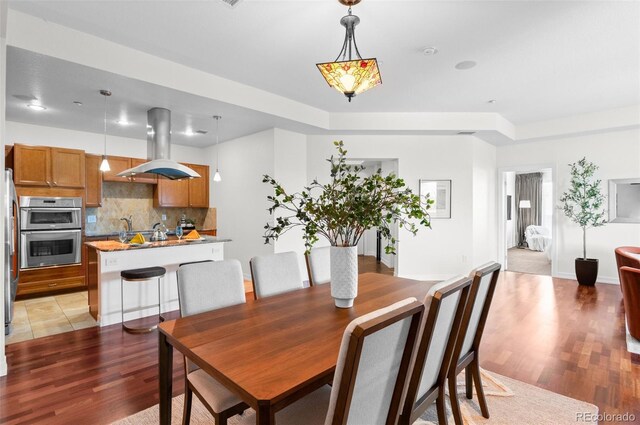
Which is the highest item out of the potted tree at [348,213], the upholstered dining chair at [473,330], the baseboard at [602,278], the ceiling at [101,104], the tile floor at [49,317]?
the ceiling at [101,104]

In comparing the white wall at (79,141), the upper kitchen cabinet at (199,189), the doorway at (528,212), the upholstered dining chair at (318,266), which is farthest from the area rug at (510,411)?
the doorway at (528,212)

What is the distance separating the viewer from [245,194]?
222 inches

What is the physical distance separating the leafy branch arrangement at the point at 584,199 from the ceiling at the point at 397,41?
1444 millimetres

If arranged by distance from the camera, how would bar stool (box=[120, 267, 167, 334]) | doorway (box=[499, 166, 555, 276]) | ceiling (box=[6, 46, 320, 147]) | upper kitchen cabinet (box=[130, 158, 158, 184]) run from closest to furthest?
ceiling (box=[6, 46, 320, 147]), bar stool (box=[120, 267, 167, 334]), upper kitchen cabinet (box=[130, 158, 158, 184]), doorway (box=[499, 166, 555, 276])

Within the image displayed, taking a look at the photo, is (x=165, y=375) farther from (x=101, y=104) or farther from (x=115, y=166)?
(x=115, y=166)

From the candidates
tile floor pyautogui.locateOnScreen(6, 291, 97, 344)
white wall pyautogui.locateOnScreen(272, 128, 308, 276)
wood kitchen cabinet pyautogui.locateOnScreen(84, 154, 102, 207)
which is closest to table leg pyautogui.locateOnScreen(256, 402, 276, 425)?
tile floor pyautogui.locateOnScreen(6, 291, 97, 344)

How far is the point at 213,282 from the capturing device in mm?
1933

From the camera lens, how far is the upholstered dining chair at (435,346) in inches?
50.8

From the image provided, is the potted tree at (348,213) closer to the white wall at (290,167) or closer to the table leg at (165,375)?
the table leg at (165,375)

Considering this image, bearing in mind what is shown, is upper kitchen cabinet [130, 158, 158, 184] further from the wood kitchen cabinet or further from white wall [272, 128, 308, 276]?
white wall [272, 128, 308, 276]

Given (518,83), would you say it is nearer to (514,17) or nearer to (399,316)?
(514,17)

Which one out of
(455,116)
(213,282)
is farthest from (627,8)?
(213,282)

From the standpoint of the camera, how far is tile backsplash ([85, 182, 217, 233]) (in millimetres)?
5734

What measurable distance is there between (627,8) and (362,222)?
9.19 ft
